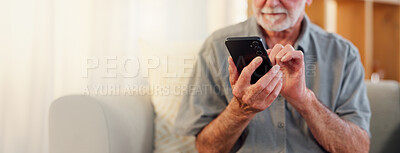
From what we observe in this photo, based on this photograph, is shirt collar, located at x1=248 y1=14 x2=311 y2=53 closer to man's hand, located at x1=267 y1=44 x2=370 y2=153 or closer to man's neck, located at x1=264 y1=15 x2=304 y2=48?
man's neck, located at x1=264 y1=15 x2=304 y2=48

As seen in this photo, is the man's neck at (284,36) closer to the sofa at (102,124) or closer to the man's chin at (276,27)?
the man's chin at (276,27)

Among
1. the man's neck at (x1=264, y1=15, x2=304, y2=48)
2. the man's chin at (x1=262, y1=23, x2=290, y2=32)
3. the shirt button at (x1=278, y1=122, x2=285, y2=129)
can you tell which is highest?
the man's chin at (x1=262, y1=23, x2=290, y2=32)

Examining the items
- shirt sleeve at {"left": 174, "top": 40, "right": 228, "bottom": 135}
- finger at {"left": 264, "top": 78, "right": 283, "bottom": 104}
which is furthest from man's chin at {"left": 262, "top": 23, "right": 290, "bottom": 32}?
finger at {"left": 264, "top": 78, "right": 283, "bottom": 104}

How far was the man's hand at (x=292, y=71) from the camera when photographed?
0.86m

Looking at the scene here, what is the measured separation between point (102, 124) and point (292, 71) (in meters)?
0.44

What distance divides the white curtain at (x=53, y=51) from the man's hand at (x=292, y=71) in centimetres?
64

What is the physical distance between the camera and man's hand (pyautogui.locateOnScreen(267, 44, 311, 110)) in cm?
86

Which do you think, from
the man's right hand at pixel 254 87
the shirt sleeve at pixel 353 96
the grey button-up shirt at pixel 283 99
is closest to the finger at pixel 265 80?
the man's right hand at pixel 254 87

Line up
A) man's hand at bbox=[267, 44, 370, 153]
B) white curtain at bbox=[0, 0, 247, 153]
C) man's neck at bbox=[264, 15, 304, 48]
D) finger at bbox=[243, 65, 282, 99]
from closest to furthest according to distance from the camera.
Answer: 1. finger at bbox=[243, 65, 282, 99]
2. man's hand at bbox=[267, 44, 370, 153]
3. white curtain at bbox=[0, 0, 247, 153]
4. man's neck at bbox=[264, 15, 304, 48]

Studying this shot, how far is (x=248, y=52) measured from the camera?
2.83ft

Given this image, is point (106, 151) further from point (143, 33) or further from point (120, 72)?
point (143, 33)

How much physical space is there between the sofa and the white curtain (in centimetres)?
23

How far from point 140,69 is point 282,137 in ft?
2.18

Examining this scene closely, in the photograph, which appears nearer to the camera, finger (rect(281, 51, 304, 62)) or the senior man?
finger (rect(281, 51, 304, 62))
